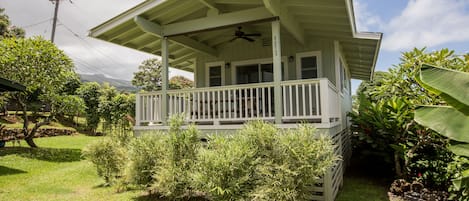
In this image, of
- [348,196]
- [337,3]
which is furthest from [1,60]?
[348,196]

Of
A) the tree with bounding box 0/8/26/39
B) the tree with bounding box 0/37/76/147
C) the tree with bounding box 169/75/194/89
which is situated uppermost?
the tree with bounding box 0/8/26/39

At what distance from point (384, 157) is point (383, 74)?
2.27m

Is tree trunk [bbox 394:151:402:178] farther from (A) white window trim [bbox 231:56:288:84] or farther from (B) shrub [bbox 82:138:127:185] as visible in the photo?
(B) shrub [bbox 82:138:127:185]

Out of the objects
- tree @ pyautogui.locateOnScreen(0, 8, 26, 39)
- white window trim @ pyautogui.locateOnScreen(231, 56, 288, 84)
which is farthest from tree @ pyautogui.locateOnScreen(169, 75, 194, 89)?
white window trim @ pyautogui.locateOnScreen(231, 56, 288, 84)

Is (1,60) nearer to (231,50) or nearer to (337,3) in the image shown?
(231,50)

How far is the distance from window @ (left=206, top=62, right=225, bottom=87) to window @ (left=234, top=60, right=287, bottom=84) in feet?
1.81

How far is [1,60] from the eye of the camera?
34.3 feet

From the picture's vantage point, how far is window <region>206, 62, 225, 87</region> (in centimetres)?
974

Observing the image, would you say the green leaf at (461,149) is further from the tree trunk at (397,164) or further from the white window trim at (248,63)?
the white window trim at (248,63)

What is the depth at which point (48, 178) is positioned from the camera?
26.4 ft

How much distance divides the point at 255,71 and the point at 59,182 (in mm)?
6529

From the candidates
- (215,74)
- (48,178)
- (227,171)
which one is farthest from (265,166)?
(48,178)

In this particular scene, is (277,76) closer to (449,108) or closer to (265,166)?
(265,166)

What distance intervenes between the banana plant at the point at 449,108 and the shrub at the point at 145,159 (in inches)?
176
